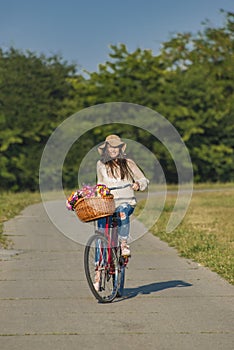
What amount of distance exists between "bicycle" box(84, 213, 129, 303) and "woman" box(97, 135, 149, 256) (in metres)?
0.09

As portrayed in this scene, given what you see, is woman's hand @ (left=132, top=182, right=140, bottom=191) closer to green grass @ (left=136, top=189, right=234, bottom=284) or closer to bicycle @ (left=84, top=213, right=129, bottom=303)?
bicycle @ (left=84, top=213, right=129, bottom=303)

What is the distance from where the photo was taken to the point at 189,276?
1077 cm

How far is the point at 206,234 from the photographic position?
53.8 feet

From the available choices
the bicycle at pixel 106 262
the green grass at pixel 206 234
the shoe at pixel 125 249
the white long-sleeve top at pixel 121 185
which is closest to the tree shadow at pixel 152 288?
the bicycle at pixel 106 262

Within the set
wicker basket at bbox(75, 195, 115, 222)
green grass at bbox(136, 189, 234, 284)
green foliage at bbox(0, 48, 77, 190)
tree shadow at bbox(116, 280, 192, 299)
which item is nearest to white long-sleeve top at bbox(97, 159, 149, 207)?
wicker basket at bbox(75, 195, 115, 222)

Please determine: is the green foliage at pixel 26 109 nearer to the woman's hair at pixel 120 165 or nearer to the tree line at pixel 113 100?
the tree line at pixel 113 100

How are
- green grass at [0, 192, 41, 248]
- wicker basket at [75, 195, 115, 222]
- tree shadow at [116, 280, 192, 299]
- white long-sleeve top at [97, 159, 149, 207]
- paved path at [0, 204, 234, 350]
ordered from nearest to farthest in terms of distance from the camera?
paved path at [0, 204, 234, 350] → wicker basket at [75, 195, 115, 222] → white long-sleeve top at [97, 159, 149, 207] → tree shadow at [116, 280, 192, 299] → green grass at [0, 192, 41, 248]

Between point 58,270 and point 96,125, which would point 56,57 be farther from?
point 58,270

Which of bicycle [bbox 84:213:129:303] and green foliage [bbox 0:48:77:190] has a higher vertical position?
green foliage [bbox 0:48:77:190]

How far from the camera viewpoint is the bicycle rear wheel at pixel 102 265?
8.98m

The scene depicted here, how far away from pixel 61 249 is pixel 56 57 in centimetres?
3613

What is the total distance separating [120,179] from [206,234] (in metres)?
7.52

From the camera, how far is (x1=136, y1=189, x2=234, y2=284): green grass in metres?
12.1

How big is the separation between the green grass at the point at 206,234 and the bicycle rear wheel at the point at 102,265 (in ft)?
6.13
